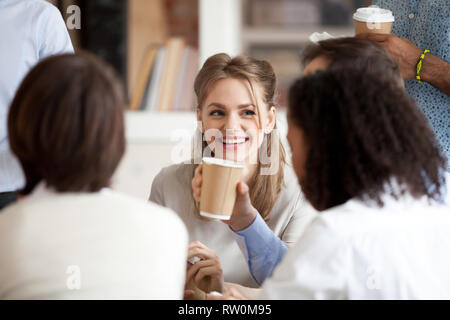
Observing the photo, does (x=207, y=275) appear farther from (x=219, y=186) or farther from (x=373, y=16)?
(x=373, y=16)

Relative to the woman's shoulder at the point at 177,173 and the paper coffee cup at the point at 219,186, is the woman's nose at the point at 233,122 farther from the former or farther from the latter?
the paper coffee cup at the point at 219,186

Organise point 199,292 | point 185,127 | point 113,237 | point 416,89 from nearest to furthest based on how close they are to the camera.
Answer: point 113,237 < point 199,292 < point 416,89 < point 185,127

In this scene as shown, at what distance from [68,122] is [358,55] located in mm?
622

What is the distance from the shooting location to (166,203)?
64.2 inches

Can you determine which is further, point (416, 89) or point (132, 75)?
point (132, 75)

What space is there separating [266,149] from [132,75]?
52.7 inches

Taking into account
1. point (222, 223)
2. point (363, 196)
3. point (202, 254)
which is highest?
point (363, 196)

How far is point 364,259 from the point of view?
0.89 metres

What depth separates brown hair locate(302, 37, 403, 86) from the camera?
118 centimetres

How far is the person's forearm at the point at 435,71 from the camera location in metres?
1.41

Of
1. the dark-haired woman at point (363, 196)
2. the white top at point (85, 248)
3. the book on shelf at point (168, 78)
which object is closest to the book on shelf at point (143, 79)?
the book on shelf at point (168, 78)

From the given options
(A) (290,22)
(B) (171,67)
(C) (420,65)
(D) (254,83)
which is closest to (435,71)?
(C) (420,65)
